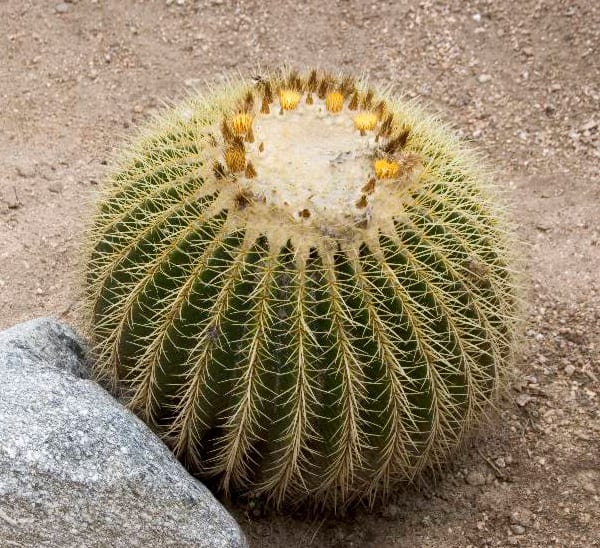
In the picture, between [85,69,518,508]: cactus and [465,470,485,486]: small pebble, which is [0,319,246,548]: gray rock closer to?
[85,69,518,508]: cactus

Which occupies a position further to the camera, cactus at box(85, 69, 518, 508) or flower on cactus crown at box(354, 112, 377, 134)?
flower on cactus crown at box(354, 112, 377, 134)

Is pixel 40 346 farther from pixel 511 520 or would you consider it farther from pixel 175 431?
pixel 511 520

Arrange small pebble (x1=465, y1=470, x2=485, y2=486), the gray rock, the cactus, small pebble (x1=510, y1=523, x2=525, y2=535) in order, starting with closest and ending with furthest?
the gray rock
the cactus
small pebble (x1=510, y1=523, x2=525, y2=535)
small pebble (x1=465, y1=470, x2=485, y2=486)

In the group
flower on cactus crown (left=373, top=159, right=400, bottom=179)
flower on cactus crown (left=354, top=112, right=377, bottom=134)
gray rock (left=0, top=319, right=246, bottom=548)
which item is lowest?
gray rock (left=0, top=319, right=246, bottom=548)

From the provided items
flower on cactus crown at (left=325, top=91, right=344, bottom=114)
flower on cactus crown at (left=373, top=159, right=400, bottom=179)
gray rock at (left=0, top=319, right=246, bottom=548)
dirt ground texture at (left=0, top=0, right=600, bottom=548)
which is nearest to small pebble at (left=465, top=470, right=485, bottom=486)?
dirt ground texture at (left=0, top=0, right=600, bottom=548)

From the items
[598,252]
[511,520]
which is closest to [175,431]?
[511,520]

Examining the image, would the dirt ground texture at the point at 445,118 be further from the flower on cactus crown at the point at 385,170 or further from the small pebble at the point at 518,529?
the flower on cactus crown at the point at 385,170

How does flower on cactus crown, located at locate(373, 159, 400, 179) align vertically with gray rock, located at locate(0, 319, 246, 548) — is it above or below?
above
